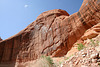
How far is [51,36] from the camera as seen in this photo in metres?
15.1

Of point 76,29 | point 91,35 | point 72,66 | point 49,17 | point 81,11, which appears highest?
point 49,17

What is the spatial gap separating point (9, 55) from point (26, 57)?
510 centimetres

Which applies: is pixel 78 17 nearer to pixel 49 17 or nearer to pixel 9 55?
pixel 49 17

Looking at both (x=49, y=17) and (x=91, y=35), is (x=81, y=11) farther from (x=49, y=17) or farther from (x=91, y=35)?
(x=49, y=17)

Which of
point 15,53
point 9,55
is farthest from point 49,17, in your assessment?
point 9,55

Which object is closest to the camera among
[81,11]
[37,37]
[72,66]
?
[72,66]

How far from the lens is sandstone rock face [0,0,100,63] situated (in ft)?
36.4

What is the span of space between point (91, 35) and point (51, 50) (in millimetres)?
6589

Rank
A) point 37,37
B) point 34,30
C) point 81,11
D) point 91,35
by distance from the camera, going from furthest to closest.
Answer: point 34,30 < point 37,37 < point 81,11 < point 91,35

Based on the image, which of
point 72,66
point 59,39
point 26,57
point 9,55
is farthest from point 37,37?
point 72,66

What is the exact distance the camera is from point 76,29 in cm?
1201

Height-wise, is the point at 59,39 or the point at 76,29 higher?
the point at 76,29

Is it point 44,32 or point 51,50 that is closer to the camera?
point 51,50

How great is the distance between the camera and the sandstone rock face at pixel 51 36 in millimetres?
11102
